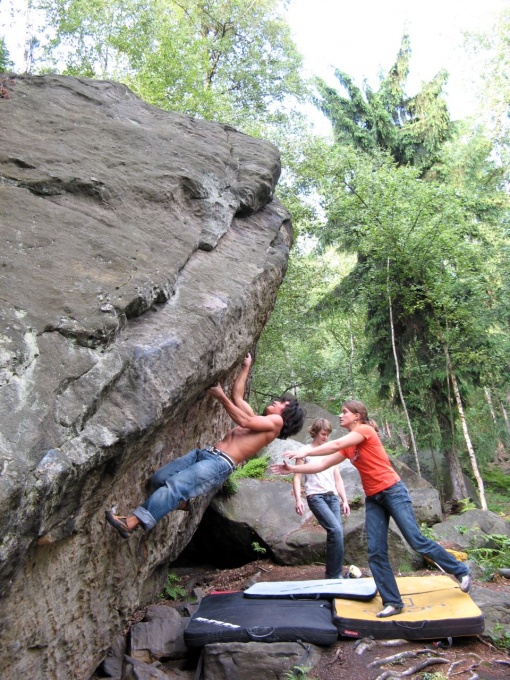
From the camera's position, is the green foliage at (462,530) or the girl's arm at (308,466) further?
the green foliage at (462,530)

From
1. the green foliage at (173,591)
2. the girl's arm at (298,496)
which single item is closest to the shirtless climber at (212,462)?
the girl's arm at (298,496)

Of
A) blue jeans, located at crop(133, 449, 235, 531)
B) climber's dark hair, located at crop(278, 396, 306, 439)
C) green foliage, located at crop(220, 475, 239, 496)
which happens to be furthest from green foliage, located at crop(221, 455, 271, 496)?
blue jeans, located at crop(133, 449, 235, 531)

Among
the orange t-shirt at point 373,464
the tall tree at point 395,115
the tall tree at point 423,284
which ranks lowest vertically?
the orange t-shirt at point 373,464

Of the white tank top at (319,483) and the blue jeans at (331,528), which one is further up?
the white tank top at (319,483)

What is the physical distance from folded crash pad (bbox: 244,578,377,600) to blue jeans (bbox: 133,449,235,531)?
1.50m

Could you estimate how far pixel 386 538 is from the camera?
517 centimetres

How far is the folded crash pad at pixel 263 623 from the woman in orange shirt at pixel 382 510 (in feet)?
1.98

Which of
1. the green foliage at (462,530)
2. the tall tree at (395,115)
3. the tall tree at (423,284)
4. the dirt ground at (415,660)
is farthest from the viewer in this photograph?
the tall tree at (395,115)

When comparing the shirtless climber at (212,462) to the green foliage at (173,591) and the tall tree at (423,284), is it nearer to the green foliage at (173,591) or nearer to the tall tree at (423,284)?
the green foliage at (173,591)

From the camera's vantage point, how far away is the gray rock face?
378 cm

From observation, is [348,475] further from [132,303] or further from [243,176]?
[132,303]

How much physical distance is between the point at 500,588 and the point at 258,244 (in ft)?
18.1

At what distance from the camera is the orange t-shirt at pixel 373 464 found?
5.18 meters

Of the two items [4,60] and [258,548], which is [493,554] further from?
[4,60]
